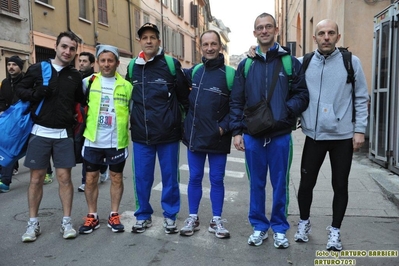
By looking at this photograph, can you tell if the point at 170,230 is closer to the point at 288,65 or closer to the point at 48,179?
the point at 288,65

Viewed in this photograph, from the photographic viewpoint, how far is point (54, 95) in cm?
388

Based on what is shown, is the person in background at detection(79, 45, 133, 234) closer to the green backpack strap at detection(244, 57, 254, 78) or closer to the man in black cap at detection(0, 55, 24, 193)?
the green backpack strap at detection(244, 57, 254, 78)

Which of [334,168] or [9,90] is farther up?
[9,90]

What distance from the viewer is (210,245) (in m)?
3.75

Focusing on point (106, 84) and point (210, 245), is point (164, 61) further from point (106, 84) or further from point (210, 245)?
point (210, 245)

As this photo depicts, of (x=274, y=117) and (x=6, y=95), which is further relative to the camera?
→ (x=6, y=95)

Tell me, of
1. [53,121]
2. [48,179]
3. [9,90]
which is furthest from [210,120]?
[9,90]

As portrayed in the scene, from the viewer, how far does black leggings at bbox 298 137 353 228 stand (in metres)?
3.57

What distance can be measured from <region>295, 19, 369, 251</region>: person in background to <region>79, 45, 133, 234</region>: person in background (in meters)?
1.83

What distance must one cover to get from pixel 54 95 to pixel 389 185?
4648 millimetres

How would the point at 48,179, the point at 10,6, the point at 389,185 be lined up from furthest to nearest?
1. the point at 10,6
2. the point at 48,179
3. the point at 389,185

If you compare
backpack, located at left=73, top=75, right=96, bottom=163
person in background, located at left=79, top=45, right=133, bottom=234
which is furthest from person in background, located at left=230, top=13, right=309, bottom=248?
backpack, located at left=73, top=75, right=96, bottom=163

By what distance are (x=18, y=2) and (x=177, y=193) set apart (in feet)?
36.4

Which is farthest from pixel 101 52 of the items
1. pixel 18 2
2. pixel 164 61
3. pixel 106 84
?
pixel 18 2
